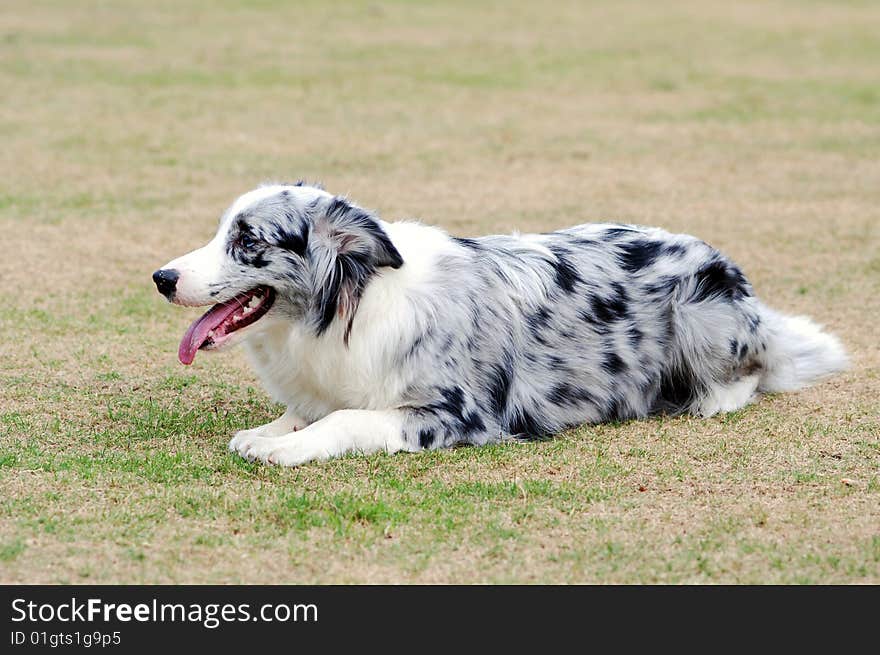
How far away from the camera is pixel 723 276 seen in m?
7.18

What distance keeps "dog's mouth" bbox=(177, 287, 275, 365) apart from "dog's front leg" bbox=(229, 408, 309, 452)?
0.42 meters

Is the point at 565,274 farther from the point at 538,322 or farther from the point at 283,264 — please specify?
the point at 283,264

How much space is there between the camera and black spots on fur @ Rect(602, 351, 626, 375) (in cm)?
680

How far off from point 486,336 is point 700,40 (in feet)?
55.6

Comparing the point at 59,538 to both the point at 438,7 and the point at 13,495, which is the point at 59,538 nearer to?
the point at 13,495

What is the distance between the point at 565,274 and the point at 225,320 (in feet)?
5.57

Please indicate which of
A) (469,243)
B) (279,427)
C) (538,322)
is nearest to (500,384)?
(538,322)

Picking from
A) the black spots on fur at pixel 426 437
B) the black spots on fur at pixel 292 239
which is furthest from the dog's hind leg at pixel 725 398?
the black spots on fur at pixel 292 239

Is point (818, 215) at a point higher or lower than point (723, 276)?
lower

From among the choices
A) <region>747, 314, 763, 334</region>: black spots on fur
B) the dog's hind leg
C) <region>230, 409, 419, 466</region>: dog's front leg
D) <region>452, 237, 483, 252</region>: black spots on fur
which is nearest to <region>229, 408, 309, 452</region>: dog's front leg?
<region>230, 409, 419, 466</region>: dog's front leg

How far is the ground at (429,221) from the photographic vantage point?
530 cm

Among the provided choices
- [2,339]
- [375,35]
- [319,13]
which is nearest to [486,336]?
[2,339]

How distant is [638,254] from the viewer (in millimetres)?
7094

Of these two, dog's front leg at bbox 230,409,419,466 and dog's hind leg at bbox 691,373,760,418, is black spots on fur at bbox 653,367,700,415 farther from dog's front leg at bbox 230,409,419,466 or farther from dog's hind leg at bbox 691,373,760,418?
dog's front leg at bbox 230,409,419,466
